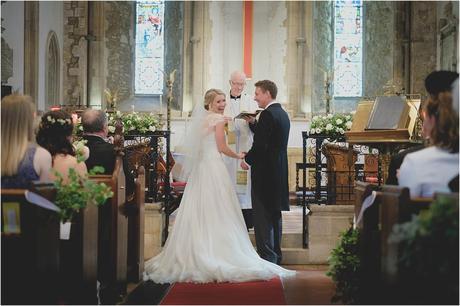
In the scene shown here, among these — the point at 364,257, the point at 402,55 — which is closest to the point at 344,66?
the point at 402,55

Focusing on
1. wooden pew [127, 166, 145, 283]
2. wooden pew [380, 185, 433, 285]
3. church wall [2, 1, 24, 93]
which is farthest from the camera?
church wall [2, 1, 24, 93]

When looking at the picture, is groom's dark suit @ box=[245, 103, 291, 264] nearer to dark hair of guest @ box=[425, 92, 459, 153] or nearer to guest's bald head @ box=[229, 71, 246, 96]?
guest's bald head @ box=[229, 71, 246, 96]

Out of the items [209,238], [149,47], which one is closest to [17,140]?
[209,238]

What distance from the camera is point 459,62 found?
13.5m

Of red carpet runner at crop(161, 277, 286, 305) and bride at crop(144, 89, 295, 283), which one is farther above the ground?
bride at crop(144, 89, 295, 283)

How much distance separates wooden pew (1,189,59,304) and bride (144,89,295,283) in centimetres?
234

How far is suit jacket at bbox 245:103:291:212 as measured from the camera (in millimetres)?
6773

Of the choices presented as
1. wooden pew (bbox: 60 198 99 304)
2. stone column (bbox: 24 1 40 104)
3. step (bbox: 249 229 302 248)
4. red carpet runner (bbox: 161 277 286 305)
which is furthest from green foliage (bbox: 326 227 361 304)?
stone column (bbox: 24 1 40 104)

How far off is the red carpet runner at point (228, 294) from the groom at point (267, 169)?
2.00ft

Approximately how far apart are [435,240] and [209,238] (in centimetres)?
350

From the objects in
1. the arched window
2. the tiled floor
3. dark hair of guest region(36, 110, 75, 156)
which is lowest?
the tiled floor

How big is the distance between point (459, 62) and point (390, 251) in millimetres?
10434

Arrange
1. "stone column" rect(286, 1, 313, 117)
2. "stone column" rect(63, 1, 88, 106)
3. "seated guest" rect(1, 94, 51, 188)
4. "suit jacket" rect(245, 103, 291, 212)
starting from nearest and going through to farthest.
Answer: "seated guest" rect(1, 94, 51, 188) → "suit jacket" rect(245, 103, 291, 212) → "stone column" rect(286, 1, 313, 117) → "stone column" rect(63, 1, 88, 106)

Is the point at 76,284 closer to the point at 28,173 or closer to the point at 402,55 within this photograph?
the point at 28,173
